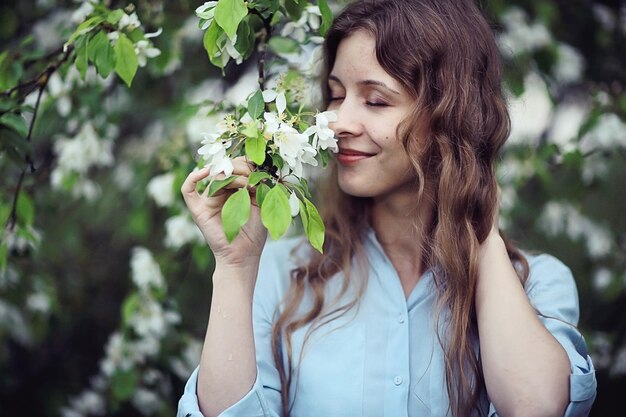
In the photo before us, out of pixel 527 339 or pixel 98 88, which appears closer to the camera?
pixel 527 339

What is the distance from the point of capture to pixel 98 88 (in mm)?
2146

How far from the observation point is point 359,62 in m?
1.57

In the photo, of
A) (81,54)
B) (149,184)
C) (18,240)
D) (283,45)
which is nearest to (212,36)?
(81,54)

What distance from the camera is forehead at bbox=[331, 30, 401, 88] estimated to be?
1552 mm

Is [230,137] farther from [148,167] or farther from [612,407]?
[612,407]

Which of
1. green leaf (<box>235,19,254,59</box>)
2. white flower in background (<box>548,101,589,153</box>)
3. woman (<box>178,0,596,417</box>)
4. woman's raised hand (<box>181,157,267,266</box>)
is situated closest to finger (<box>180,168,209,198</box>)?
woman's raised hand (<box>181,157,267,266</box>)

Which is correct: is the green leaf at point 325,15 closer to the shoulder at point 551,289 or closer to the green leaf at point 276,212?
the green leaf at point 276,212

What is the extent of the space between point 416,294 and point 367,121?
1.36 feet

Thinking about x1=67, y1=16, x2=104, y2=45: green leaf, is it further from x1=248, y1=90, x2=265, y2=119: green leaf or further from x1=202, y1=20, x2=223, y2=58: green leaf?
x1=248, y1=90, x2=265, y2=119: green leaf

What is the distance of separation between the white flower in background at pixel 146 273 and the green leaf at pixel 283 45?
→ 83 cm

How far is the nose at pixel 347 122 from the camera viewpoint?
1.54m

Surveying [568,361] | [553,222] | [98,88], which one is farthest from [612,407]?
[98,88]

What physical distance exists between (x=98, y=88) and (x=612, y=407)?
235 cm

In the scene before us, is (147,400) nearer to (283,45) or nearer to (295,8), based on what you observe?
(283,45)
